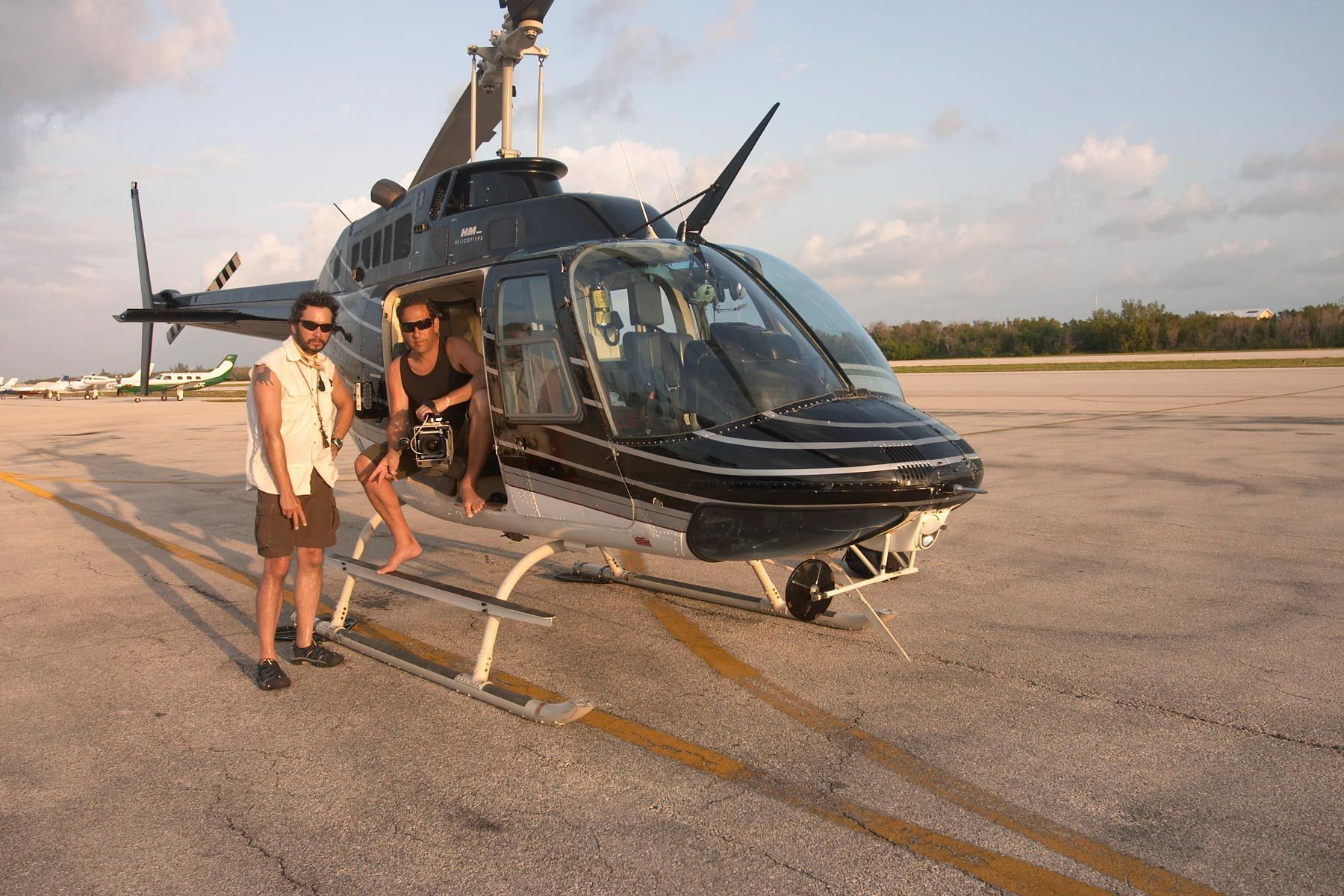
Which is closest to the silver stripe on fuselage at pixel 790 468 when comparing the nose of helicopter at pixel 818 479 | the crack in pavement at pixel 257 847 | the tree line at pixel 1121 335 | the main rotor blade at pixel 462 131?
the nose of helicopter at pixel 818 479

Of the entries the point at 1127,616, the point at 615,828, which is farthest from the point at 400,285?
the point at 1127,616

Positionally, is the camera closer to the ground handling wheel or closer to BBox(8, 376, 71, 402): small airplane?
the ground handling wheel

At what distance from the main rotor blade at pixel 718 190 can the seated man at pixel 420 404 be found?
1391 millimetres

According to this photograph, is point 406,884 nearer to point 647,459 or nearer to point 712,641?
point 647,459

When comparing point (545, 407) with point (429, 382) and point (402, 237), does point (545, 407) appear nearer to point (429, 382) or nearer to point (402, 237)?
point (429, 382)

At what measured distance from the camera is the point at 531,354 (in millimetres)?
4867

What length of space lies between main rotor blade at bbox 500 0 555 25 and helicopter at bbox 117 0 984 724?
2423 mm

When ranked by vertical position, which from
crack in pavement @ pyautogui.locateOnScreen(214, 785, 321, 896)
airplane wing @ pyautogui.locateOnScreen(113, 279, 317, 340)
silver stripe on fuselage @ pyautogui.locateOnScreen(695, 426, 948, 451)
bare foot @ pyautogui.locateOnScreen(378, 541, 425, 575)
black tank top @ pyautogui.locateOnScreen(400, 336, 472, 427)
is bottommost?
crack in pavement @ pyautogui.locateOnScreen(214, 785, 321, 896)

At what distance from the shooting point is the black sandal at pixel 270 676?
4.82 metres

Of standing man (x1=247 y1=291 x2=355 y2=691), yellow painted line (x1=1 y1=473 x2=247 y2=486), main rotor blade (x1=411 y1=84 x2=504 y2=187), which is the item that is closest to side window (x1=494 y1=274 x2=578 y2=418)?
standing man (x1=247 y1=291 x2=355 y2=691)

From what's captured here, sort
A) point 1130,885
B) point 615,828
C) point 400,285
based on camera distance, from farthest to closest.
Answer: point 400,285 < point 615,828 < point 1130,885

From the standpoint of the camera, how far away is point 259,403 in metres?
4.84

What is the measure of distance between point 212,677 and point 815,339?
3.61 m

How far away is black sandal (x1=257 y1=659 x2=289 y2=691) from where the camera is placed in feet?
15.8
